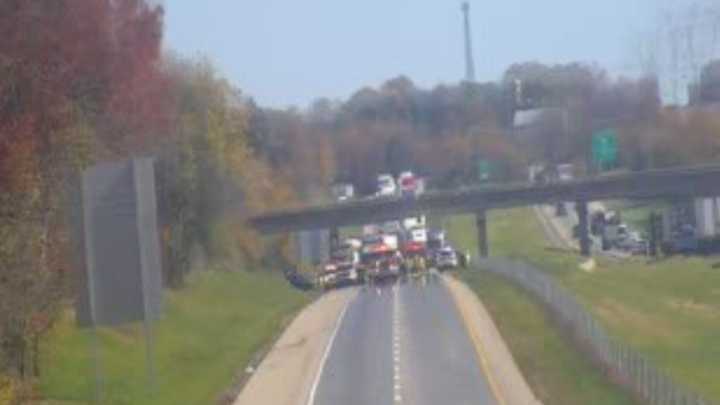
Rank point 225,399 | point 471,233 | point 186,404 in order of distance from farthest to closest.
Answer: point 471,233 → point 225,399 → point 186,404

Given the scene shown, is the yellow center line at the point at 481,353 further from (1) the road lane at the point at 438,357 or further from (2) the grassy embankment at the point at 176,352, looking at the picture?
(2) the grassy embankment at the point at 176,352

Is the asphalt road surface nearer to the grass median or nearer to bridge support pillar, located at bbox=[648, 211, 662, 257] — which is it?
the grass median

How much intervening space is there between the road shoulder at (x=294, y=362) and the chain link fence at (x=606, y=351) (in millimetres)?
7433

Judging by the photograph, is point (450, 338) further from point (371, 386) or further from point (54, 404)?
point (54, 404)

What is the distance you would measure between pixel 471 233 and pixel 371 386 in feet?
422

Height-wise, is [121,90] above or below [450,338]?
above

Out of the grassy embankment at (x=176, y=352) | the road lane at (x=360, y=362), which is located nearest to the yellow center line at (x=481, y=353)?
the road lane at (x=360, y=362)

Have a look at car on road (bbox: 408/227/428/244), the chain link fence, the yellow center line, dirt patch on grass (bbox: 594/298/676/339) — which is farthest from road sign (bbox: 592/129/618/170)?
dirt patch on grass (bbox: 594/298/676/339)

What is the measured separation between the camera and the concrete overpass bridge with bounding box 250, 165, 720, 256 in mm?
116688

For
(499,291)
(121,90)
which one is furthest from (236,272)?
(121,90)

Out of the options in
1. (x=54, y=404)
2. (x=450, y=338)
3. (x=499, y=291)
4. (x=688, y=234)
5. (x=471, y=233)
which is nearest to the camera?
(x=54, y=404)

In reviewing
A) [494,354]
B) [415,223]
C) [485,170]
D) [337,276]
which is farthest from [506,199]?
[494,354]

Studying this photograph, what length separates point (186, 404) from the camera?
41.5 meters

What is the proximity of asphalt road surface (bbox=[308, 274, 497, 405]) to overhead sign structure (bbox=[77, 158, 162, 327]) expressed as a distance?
48.5 ft
